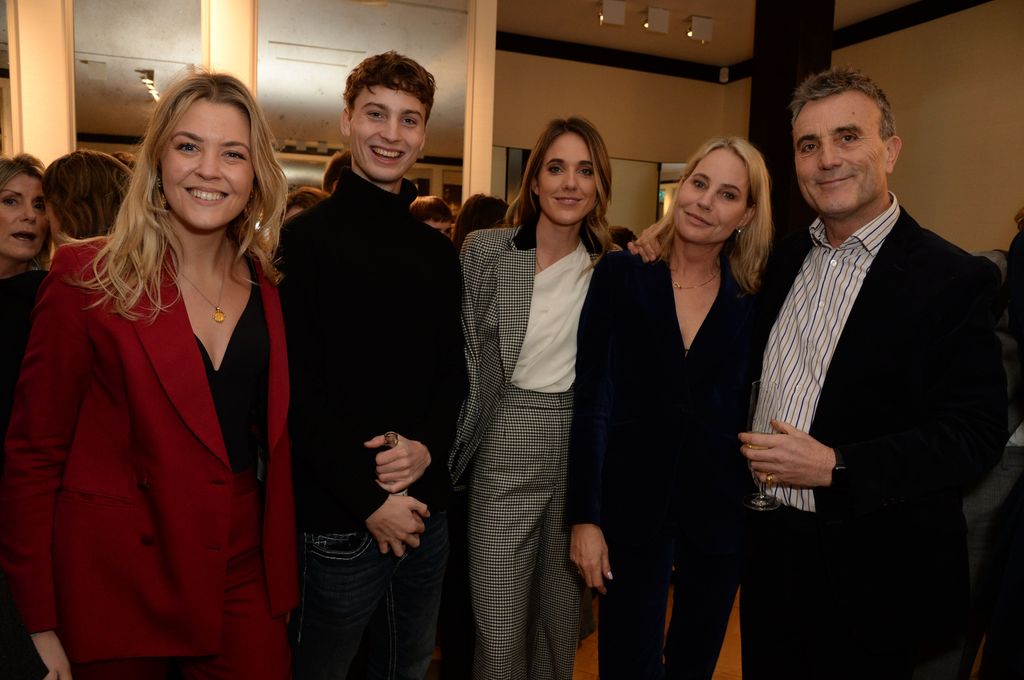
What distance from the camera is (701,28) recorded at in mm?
7098

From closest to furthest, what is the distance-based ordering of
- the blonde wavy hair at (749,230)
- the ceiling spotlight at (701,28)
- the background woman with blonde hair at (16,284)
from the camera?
the background woman with blonde hair at (16,284) → the blonde wavy hair at (749,230) → the ceiling spotlight at (701,28)

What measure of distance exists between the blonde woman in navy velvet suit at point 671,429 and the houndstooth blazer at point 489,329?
0.70ft

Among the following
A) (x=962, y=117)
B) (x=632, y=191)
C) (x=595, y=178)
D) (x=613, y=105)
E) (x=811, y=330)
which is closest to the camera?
(x=811, y=330)

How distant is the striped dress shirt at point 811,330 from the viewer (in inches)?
64.3

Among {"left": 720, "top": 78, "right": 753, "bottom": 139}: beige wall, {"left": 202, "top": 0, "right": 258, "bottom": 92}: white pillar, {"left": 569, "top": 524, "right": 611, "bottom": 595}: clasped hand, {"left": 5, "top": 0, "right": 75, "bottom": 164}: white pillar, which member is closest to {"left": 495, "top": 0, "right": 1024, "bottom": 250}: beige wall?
{"left": 720, "top": 78, "right": 753, "bottom": 139}: beige wall

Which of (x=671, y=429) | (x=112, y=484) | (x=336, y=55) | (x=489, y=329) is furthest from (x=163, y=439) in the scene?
(x=336, y=55)

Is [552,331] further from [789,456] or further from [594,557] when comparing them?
[789,456]

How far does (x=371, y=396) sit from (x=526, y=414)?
0.55 m

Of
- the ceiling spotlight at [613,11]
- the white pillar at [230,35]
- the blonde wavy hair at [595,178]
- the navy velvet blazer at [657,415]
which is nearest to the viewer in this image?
the navy velvet blazer at [657,415]

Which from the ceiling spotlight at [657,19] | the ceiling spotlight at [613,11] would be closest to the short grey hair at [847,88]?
the ceiling spotlight at [613,11]

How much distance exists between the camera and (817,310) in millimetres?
1688

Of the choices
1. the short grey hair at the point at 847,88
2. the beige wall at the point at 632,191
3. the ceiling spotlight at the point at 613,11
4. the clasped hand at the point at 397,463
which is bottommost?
the clasped hand at the point at 397,463

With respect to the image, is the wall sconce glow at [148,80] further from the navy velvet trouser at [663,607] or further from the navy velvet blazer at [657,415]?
the navy velvet trouser at [663,607]

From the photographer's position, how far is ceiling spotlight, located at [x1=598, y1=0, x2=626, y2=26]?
6.54 m
